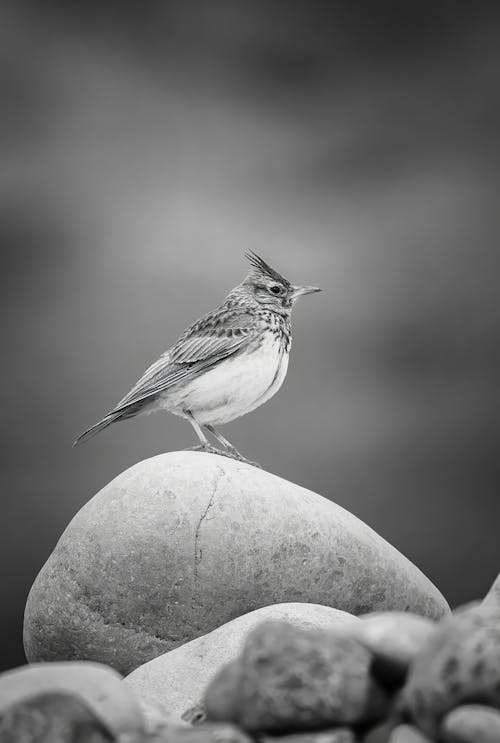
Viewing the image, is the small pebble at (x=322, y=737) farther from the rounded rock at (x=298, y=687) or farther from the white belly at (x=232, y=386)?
the white belly at (x=232, y=386)

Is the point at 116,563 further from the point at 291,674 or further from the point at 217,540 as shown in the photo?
the point at 291,674

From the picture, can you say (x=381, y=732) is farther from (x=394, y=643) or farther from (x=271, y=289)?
(x=271, y=289)

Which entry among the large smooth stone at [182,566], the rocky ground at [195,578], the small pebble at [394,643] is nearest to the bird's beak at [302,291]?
the rocky ground at [195,578]

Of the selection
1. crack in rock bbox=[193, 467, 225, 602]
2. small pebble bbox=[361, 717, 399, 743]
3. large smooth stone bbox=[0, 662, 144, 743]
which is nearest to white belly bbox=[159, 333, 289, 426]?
crack in rock bbox=[193, 467, 225, 602]

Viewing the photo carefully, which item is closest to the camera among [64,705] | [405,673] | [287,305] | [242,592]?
[64,705]

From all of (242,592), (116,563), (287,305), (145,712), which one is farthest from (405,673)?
(287,305)

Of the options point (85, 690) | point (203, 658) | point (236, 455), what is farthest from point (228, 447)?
point (85, 690)

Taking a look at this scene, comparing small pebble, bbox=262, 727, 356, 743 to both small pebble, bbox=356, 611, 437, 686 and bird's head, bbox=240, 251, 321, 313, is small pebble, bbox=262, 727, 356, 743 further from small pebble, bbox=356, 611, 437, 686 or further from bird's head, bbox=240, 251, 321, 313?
bird's head, bbox=240, 251, 321, 313
